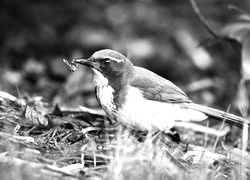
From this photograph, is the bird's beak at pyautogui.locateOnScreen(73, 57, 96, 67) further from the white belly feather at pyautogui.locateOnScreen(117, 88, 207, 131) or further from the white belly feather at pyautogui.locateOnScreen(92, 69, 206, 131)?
the white belly feather at pyautogui.locateOnScreen(117, 88, 207, 131)

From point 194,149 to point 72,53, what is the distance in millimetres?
5075

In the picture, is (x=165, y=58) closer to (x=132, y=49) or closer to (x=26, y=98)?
(x=132, y=49)

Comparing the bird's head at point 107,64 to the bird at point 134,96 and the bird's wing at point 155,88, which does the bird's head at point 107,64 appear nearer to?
the bird at point 134,96

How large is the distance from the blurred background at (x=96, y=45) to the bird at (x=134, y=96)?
2.57 m

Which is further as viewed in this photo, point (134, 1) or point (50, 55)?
point (134, 1)

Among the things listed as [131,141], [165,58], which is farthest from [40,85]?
[131,141]

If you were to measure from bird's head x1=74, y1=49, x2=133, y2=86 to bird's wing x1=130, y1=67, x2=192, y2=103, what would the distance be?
0.72 feet

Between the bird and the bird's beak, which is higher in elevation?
the bird's beak

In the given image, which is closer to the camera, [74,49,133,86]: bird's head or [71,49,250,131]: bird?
[71,49,250,131]: bird

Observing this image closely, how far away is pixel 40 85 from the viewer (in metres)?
10.4

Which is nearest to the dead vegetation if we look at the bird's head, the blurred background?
the bird's head

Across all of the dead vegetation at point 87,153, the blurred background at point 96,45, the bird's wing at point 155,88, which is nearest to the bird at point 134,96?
the bird's wing at point 155,88

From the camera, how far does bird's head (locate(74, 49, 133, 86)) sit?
6.89 m

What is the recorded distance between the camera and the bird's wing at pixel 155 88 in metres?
7.07
